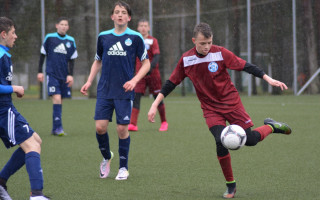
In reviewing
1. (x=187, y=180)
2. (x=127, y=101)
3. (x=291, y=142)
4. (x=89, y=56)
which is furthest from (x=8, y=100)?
(x=89, y=56)

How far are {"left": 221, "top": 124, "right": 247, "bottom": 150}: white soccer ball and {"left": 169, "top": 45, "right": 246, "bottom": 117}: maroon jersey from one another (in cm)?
34

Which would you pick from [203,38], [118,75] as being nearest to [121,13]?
[118,75]

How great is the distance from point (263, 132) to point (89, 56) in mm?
14879

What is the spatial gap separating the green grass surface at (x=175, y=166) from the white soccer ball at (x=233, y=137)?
503mm

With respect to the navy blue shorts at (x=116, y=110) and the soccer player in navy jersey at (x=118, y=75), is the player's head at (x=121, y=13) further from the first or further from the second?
the navy blue shorts at (x=116, y=110)

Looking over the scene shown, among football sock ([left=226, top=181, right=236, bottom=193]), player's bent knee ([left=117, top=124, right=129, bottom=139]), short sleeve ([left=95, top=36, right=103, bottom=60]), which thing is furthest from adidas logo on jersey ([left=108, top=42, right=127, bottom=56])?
football sock ([left=226, top=181, right=236, bottom=193])

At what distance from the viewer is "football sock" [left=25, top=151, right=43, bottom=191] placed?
4.36m

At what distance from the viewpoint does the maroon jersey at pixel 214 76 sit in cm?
499

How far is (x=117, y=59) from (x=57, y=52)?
13.9ft

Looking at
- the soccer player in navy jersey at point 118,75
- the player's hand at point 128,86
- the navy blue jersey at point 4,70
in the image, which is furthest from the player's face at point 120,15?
the navy blue jersey at point 4,70

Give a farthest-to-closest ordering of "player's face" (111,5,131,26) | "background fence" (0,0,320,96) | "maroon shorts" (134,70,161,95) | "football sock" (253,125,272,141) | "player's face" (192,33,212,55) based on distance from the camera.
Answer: "background fence" (0,0,320,96)
"maroon shorts" (134,70,161,95)
"player's face" (111,5,131,26)
"football sock" (253,125,272,141)
"player's face" (192,33,212,55)

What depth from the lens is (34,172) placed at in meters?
4.37

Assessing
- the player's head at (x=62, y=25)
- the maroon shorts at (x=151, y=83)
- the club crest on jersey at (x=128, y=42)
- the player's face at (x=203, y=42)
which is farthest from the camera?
the maroon shorts at (x=151, y=83)

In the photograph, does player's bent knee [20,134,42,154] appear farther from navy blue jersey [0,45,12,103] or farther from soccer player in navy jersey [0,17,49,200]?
navy blue jersey [0,45,12,103]
